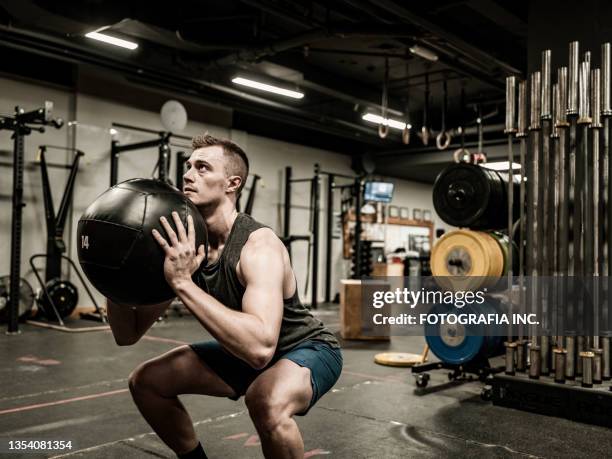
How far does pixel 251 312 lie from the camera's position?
156 centimetres

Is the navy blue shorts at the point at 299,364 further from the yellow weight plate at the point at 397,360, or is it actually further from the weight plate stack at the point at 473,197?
the yellow weight plate at the point at 397,360

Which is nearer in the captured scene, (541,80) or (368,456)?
(368,456)

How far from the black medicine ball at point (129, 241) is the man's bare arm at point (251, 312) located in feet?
0.34

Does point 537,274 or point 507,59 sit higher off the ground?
point 507,59

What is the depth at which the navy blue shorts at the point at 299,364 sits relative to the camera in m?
1.76

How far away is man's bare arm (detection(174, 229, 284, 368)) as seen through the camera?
1506mm

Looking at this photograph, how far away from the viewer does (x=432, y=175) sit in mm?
11836

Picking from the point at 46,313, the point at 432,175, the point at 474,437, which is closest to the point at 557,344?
the point at 474,437

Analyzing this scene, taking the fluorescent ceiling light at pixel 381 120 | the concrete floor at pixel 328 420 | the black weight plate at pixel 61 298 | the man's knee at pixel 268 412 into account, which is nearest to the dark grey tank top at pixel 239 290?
the man's knee at pixel 268 412

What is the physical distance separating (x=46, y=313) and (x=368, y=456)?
4819 mm

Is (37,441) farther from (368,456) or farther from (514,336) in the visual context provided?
(514,336)

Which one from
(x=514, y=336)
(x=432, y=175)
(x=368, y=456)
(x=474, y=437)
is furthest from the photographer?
(x=432, y=175)

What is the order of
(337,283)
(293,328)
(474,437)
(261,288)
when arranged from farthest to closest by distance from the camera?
(337,283) → (474,437) → (293,328) → (261,288)

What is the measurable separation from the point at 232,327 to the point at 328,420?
1668 mm
